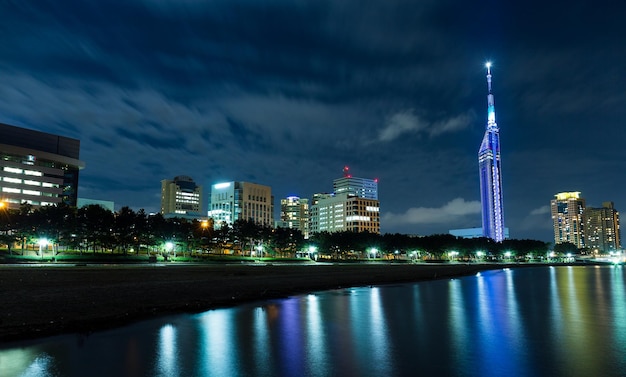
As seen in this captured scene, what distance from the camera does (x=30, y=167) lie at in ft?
588

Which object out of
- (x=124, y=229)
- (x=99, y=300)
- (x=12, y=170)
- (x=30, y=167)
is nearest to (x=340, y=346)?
(x=99, y=300)

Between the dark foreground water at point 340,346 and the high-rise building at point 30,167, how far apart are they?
17573 centimetres

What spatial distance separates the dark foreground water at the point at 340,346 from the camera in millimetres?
17328

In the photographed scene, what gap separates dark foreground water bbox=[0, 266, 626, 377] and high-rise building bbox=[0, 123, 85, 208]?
577 feet

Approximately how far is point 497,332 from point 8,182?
19496 centimetres

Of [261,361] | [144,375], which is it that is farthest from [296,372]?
[144,375]

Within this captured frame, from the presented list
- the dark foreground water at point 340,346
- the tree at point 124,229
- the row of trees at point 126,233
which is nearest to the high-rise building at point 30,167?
the row of trees at point 126,233

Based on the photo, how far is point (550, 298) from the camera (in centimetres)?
4941

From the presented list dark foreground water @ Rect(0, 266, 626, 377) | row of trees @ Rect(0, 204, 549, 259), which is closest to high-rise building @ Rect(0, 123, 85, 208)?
row of trees @ Rect(0, 204, 549, 259)

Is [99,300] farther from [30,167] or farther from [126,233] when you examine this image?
[30,167]

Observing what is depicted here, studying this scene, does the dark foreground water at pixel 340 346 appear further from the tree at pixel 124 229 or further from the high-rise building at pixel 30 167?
the high-rise building at pixel 30 167

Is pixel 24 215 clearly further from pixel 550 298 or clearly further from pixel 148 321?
pixel 550 298

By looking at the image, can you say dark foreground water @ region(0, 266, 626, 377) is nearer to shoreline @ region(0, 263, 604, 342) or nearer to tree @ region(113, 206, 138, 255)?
shoreline @ region(0, 263, 604, 342)

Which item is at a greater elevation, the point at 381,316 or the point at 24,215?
the point at 24,215
